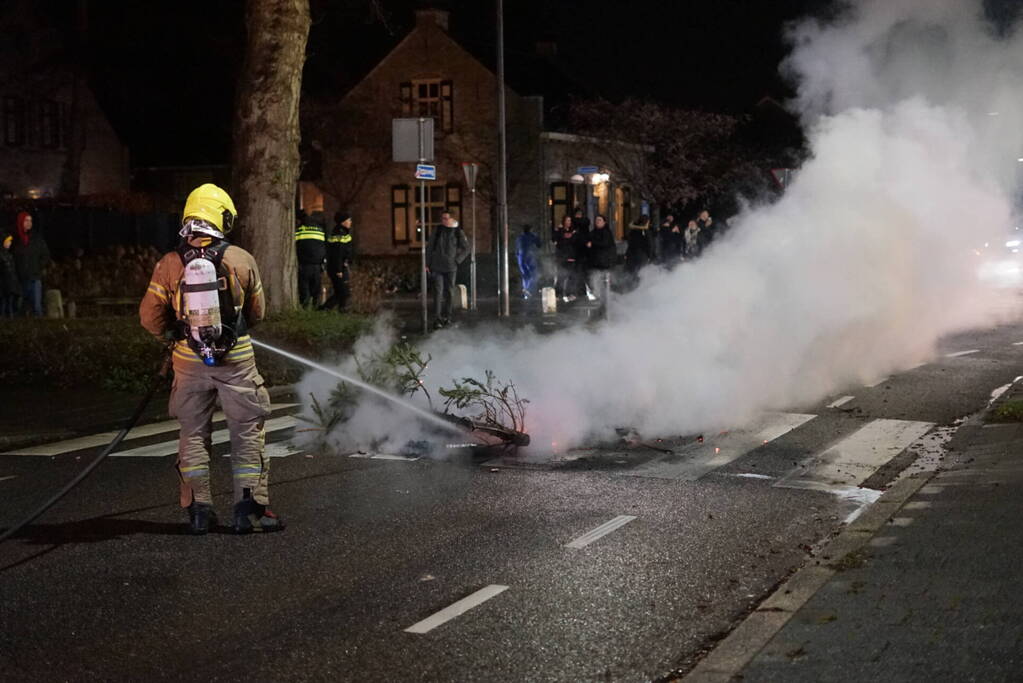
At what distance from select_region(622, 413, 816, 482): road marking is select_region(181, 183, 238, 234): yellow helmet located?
3.58 m

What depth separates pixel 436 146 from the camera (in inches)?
1748

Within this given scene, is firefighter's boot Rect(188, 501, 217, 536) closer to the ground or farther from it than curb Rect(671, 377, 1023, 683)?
farther from it

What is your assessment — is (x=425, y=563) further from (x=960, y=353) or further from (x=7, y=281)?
(x=7, y=281)

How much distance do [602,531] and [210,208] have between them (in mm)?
2943

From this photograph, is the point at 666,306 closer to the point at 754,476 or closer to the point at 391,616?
the point at 754,476

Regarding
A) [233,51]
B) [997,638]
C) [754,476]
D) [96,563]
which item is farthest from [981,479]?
[233,51]

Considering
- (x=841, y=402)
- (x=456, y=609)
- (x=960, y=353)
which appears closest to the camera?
(x=456, y=609)

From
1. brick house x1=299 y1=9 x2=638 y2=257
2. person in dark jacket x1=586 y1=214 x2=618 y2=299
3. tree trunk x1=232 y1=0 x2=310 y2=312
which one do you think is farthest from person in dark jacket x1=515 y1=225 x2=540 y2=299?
tree trunk x1=232 y1=0 x2=310 y2=312

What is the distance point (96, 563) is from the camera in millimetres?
6934

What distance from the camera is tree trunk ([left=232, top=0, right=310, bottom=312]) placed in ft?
54.3

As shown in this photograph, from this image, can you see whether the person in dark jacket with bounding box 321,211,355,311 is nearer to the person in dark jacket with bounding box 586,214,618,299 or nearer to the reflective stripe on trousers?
the person in dark jacket with bounding box 586,214,618,299

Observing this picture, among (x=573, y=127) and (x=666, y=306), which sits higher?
(x=573, y=127)

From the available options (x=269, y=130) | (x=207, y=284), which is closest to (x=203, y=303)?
(x=207, y=284)

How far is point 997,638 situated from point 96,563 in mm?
4563
